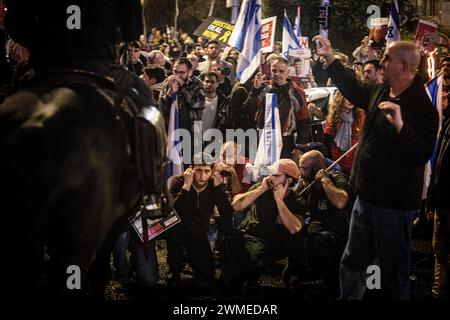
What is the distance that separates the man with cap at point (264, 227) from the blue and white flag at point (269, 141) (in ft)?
2.31

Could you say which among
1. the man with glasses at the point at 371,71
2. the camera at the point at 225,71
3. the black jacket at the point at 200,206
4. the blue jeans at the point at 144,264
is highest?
the man with glasses at the point at 371,71

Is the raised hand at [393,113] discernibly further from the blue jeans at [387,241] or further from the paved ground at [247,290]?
the paved ground at [247,290]

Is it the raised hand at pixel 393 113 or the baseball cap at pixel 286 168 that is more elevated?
the raised hand at pixel 393 113

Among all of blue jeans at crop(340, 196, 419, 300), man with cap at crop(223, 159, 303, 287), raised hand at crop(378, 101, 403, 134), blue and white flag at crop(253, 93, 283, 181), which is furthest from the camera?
blue and white flag at crop(253, 93, 283, 181)

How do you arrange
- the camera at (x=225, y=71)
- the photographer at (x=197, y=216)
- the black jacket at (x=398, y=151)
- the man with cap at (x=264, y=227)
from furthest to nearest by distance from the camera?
1. the camera at (x=225, y=71)
2. the photographer at (x=197, y=216)
3. the man with cap at (x=264, y=227)
4. the black jacket at (x=398, y=151)

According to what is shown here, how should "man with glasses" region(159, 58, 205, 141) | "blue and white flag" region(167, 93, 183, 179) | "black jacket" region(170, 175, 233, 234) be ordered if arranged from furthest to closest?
"man with glasses" region(159, 58, 205, 141), "blue and white flag" region(167, 93, 183, 179), "black jacket" region(170, 175, 233, 234)

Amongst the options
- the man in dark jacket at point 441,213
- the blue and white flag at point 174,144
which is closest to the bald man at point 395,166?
the man in dark jacket at point 441,213

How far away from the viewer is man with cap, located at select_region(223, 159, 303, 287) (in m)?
7.02

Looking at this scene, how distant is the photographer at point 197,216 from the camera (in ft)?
23.7

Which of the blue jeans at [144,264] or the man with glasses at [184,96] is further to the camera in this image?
the man with glasses at [184,96]

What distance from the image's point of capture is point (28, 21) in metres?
4.28

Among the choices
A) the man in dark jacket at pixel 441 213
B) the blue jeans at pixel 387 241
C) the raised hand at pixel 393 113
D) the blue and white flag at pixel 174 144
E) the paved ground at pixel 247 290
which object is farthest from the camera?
the blue and white flag at pixel 174 144

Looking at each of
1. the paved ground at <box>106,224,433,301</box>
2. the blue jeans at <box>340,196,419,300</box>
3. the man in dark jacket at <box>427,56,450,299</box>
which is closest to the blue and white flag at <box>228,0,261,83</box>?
the paved ground at <box>106,224,433,301</box>

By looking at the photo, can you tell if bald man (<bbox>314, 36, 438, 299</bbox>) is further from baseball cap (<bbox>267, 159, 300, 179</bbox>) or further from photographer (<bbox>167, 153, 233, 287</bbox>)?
photographer (<bbox>167, 153, 233, 287</bbox>)
